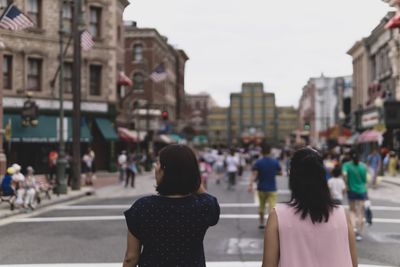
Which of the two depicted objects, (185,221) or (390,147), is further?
(390,147)

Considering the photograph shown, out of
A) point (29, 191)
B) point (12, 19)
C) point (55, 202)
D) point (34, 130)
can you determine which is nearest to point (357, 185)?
point (29, 191)

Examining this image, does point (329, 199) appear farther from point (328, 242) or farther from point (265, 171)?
point (265, 171)

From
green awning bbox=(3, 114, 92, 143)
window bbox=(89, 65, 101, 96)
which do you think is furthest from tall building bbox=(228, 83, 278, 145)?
green awning bbox=(3, 114, 92, 143)

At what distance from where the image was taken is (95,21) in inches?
1528

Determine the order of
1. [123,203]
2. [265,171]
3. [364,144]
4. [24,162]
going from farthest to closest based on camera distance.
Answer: [364,144] < [24,162] < [123,203] < [265,171]

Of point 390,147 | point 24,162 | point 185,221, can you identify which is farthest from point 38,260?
point 390,147

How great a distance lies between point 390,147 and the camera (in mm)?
51594

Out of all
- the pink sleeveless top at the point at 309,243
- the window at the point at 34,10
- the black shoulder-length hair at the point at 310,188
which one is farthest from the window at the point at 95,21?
the pink sleeveless top at the point at 309,243

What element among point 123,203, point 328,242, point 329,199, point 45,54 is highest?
point 45,54

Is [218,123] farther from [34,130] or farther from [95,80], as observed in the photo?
[34,130]

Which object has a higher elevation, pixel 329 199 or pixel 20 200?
pixel 329 199

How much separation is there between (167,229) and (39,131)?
31.9 m

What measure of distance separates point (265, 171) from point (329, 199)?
9.11 m

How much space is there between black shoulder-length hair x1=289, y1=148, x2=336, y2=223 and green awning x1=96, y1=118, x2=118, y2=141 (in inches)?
1394
